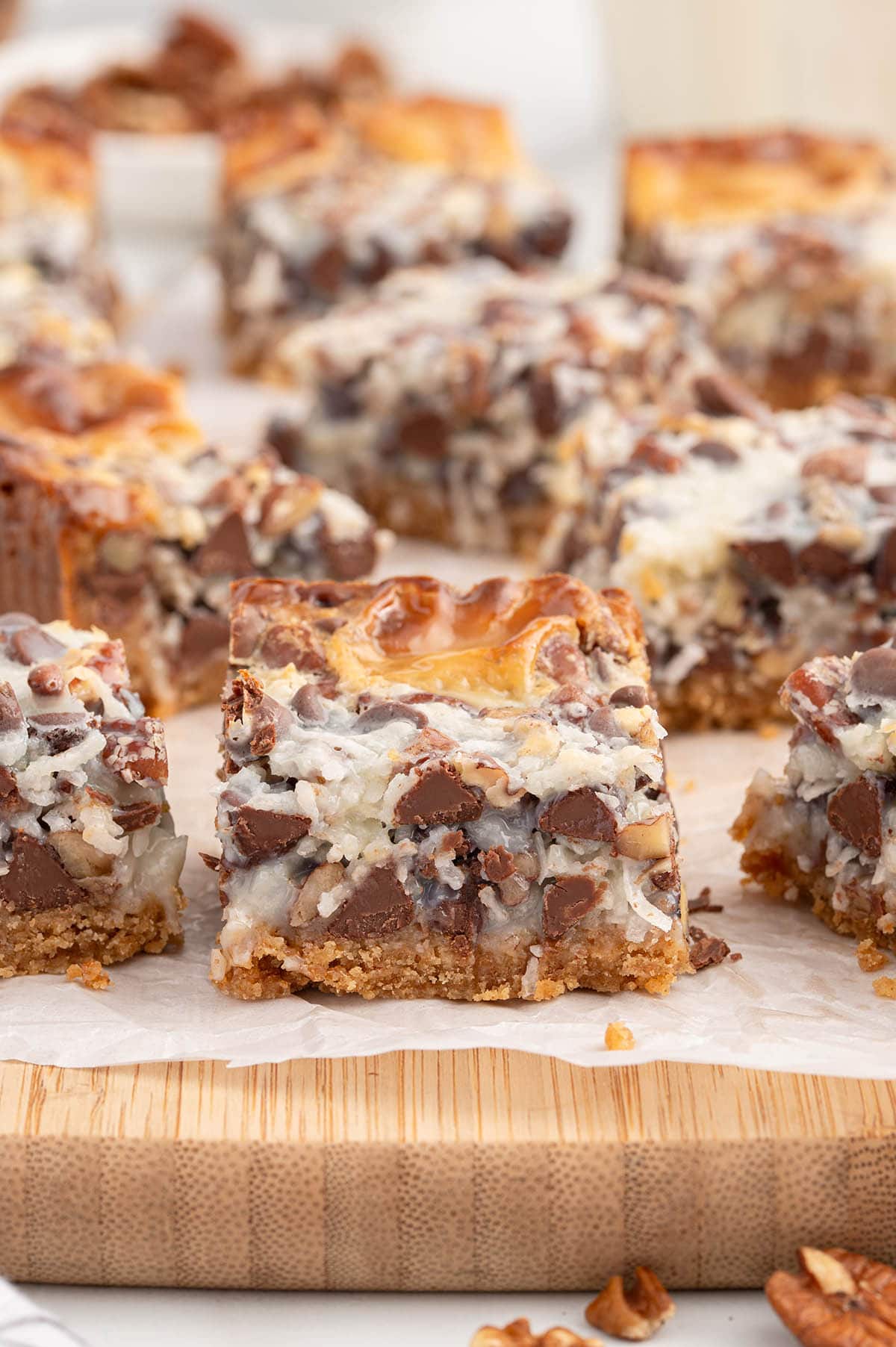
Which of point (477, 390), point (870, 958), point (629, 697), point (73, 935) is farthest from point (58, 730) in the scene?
point (477, 390)

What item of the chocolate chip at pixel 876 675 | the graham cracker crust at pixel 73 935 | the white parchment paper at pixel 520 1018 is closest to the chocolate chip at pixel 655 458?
the chocolate chip at pixel 876 675

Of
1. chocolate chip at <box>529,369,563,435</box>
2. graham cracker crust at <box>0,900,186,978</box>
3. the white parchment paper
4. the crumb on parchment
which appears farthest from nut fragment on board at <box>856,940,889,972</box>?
chocolate chip at <box>529,369,563,435</box>

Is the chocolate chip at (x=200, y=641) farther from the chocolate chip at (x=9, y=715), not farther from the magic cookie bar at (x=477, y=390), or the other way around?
the chocolate chip at (x=9, y=715)

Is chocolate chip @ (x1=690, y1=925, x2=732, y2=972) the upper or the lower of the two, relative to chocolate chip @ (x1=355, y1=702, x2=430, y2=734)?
lower

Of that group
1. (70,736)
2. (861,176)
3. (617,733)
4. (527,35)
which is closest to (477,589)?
(617,733)

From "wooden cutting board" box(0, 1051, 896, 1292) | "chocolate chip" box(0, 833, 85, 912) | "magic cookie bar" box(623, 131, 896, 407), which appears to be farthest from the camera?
"magic cookie bar" box(623, 131, 896, 407)

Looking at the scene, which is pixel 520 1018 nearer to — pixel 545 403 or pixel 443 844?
pixel 443 844

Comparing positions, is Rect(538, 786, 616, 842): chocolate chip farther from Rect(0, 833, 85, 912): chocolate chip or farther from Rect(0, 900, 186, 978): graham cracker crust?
Rect(0, 833, 85, 912): chocolate chip
